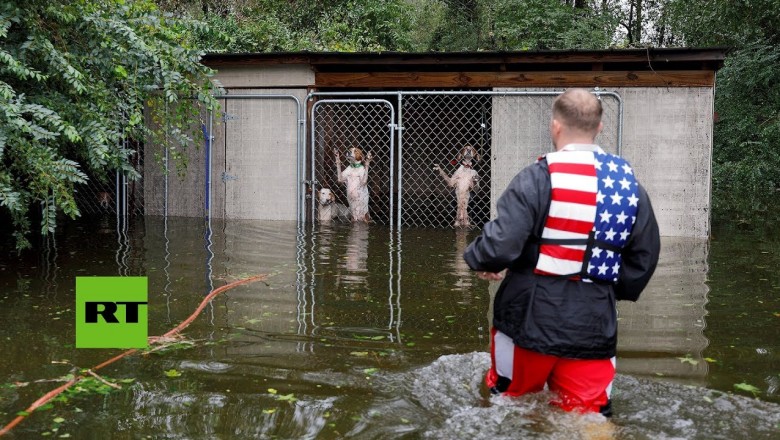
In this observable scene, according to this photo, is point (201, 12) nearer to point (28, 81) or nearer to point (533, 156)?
point (533, 156)

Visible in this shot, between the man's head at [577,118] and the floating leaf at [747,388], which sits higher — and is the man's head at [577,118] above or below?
above

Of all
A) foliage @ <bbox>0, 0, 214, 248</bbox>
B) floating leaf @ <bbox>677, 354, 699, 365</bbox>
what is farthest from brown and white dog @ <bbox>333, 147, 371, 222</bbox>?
floating leaf @ <bbox>677, 354, 699, 365</bbox>

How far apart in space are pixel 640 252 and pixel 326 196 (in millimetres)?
10249

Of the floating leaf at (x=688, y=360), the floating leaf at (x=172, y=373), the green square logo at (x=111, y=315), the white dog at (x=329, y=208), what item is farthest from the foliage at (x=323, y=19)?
the floating leaf at (x=172, y=373)

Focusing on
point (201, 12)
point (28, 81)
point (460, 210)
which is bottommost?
point (460, 210)

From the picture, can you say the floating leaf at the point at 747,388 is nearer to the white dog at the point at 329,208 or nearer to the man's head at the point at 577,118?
the man's head at the point at 577,118

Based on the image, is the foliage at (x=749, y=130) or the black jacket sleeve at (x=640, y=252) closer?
the black jacket sleeve at (x=640, y=252)

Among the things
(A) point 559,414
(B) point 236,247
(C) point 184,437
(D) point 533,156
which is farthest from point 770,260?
(C) point 184,437

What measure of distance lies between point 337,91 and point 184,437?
Result: 10721 mm

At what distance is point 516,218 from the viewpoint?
3637 millimetres

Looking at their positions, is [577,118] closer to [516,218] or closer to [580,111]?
[580,111]

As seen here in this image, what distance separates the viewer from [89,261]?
9617 millimetres

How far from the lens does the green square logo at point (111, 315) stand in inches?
234

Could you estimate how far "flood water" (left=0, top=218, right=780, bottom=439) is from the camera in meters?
4.32
